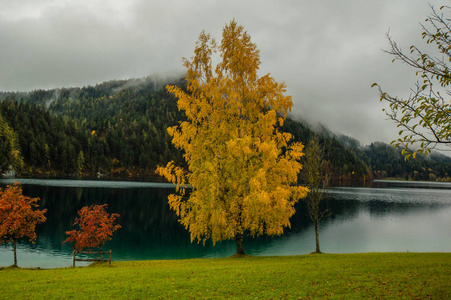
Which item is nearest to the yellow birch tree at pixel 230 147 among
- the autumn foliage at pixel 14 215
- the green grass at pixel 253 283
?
the green grass at pixel 253 283

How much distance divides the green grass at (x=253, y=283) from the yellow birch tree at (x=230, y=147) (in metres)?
4.27

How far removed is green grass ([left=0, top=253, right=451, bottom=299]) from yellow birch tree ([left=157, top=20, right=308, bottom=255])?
4.27 m

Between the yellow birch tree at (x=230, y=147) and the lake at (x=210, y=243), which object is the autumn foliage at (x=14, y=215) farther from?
the yellow birch tree at (x=230, y=147)

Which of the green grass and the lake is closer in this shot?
the green grass

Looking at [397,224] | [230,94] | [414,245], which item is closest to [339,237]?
[414,245]

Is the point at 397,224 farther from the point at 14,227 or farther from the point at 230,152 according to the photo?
the point at 14,227

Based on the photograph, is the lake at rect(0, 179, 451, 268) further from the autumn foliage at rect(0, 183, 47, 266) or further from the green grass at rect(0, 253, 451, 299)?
the green grass at rect(0, 253, 451, 299)

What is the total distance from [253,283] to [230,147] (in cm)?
894

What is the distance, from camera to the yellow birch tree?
20.9m

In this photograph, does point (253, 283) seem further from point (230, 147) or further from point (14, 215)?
point (14, 215)

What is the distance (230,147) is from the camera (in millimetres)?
19578

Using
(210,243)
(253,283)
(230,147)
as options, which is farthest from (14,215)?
(210,243)

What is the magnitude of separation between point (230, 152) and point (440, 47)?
1444 centimetres

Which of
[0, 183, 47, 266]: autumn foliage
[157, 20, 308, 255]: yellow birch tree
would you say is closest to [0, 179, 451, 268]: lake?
[0, 183, 47, 266]: autumn foliage
